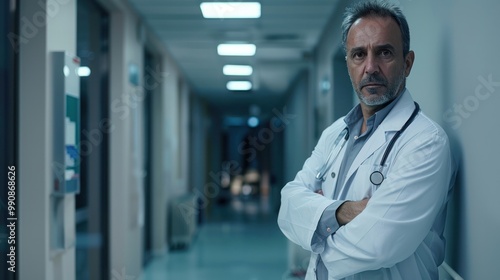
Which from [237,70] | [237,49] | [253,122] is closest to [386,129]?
[237,49]

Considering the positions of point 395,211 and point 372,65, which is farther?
point 372,65

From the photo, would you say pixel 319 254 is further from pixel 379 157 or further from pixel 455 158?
pixel 455 158

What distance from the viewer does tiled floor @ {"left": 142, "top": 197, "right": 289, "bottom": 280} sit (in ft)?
17.5

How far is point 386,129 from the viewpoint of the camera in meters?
1.59

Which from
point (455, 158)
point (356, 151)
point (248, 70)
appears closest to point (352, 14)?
point (356, 151)

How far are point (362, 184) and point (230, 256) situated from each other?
5.03 meters

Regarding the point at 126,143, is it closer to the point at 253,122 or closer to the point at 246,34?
the point at 246,34

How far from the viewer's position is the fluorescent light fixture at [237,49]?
19.5ft

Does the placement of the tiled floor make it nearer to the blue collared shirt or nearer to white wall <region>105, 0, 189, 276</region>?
white wall <region>105, 0, 189, 276</region>

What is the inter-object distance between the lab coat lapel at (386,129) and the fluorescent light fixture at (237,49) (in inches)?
174

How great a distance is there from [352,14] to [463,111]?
0.50 meters
